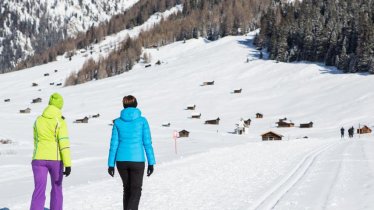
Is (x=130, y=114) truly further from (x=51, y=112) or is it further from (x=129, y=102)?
(x=51, y=112)

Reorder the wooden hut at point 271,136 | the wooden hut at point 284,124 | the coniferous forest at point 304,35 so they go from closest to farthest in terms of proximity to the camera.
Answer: the wooden hut at point 271,136
the wooden hut at point 284,124
the coniferous forest at point 304,35

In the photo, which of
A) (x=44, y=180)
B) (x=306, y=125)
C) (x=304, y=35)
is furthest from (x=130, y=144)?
(x=304, y=35)

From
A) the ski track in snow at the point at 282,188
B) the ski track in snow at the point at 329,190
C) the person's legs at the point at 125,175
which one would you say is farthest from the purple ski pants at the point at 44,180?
the ski track in snow at the point at 329,190

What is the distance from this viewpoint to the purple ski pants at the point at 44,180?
293 inches

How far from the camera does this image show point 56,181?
763cm

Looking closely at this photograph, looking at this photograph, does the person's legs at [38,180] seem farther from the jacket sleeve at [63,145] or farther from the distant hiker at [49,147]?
the jacket sleeve at [63,145]

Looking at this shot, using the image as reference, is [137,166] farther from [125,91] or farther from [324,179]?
[125,91]

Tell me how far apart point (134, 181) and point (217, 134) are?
196 ft

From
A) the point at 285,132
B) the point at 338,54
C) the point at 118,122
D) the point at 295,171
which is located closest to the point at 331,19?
the point at 338,54

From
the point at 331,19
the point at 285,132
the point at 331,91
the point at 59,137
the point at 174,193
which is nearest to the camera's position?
the point at 59,137

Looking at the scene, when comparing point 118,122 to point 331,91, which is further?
point 331,91

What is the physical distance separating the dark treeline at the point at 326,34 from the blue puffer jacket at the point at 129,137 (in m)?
105

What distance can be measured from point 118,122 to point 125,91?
117287mm

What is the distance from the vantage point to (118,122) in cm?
753
